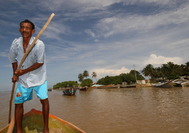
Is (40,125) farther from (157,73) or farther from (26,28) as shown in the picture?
(157,73)

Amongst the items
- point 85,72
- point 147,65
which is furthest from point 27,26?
point 85,72

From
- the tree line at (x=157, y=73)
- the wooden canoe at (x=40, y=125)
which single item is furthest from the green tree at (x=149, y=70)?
the wooden canoe at (x=40, y=125)

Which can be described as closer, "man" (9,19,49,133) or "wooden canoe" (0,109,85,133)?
"man" (9,19,49,133)

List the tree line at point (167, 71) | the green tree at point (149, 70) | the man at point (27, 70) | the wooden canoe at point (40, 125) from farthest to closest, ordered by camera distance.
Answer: the green tree at point (149, 70) < the tree line at point (167, 71) < the wooden canoe at point (40, 125) < the man at point (27, 70)

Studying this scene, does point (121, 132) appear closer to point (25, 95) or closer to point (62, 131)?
point (62, 131)

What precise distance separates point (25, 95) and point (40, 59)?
0.59 metres

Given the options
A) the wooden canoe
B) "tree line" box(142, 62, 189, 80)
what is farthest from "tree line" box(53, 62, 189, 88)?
the wooden canoe

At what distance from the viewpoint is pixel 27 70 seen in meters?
1.88

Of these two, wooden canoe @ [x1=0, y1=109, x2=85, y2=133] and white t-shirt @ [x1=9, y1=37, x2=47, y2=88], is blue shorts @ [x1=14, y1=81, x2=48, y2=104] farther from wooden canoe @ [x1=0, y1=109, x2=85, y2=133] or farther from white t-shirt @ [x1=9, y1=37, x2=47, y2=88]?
wooden canoe @ [x1=0, y1=109, x2=85, y2=133]

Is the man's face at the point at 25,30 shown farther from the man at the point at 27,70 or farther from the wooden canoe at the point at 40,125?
the wooden canoe at the point at 40,125

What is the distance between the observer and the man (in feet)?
6.25

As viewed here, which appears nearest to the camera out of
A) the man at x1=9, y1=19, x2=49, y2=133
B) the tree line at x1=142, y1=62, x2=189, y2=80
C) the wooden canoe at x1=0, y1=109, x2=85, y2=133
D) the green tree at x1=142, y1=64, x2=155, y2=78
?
the man at x1=9, y1=19, x2=49, y2=133

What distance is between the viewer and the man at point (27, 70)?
6.25 feet

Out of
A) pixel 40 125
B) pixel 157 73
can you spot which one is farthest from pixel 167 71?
pixel 40 125
